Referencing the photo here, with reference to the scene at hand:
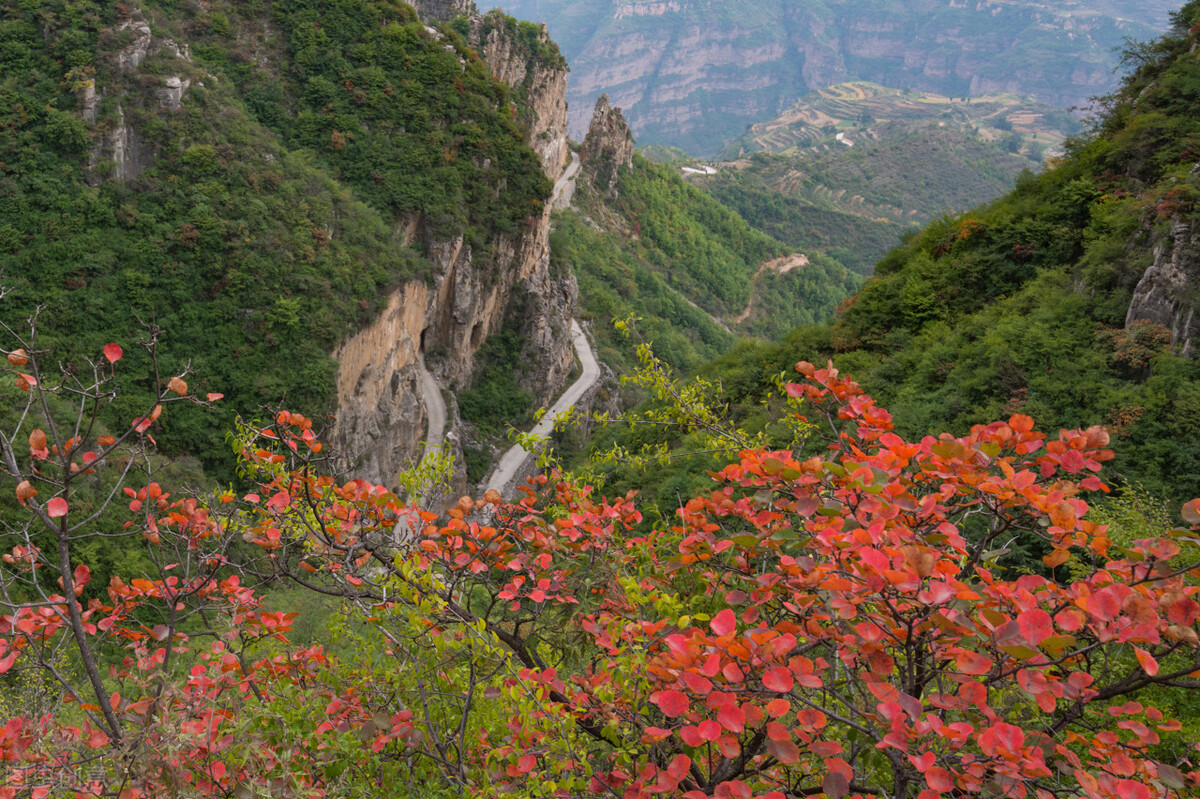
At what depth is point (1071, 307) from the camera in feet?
49.3

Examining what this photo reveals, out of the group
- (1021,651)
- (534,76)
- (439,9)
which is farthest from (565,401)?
(439,9)

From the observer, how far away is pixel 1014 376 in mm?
14281

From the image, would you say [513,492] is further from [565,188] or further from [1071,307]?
[565,188]

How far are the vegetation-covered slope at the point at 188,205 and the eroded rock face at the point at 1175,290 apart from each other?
23.3 meters

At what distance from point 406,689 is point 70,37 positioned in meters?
36.7

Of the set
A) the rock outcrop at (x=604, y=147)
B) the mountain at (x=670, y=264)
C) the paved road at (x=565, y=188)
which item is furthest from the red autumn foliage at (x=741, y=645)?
the rock outcrop at (x=604, y=147)

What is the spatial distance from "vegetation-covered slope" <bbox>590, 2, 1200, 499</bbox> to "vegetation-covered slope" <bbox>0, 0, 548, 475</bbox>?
19006 millimetres

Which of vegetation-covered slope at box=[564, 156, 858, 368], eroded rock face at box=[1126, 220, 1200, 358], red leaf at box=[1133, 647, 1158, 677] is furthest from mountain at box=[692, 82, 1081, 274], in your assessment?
red leaf at box=[1133, 647, 1158, 677]

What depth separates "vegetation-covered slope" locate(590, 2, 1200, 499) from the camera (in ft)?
40.8

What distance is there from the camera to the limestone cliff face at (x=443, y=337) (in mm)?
31094

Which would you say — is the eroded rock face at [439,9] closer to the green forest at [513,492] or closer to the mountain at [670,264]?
the mountain at [670,264]

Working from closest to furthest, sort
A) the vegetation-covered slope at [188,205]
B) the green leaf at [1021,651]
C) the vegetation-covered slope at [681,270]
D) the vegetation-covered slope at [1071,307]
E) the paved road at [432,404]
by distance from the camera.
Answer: the green leaf at [1021,651]
the vegetation-covered slope at [1071,307]
the vegetation-covered slope at [188,205]
the paved road at [432,404]
the vegetation-covered slope at [681,270]

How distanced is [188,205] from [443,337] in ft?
52.0

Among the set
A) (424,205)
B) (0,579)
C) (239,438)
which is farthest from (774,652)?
(424,205)
